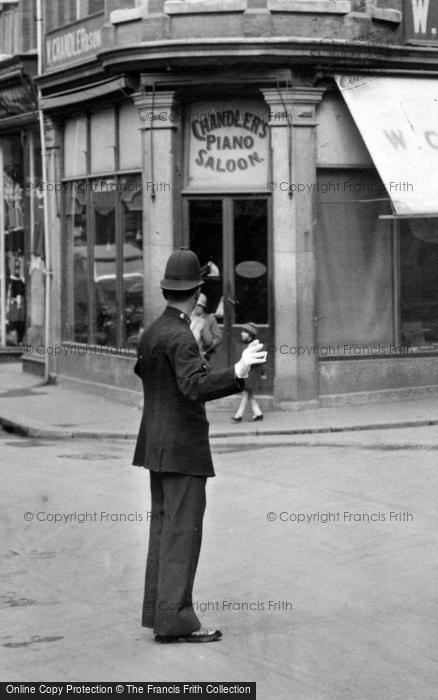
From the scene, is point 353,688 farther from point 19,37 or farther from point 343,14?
point 19,37

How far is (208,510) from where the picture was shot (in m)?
10.9

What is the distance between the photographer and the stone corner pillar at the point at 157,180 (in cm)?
1817

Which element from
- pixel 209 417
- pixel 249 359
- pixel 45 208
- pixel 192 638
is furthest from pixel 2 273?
pixel 249 359

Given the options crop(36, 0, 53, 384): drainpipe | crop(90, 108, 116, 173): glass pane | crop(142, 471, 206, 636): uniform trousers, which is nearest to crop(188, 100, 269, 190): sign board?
crop(90, 108, 116, 173): glass pane

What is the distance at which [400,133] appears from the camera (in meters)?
18.2

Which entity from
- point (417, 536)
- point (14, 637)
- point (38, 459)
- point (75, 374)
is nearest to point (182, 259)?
point (14, 637)

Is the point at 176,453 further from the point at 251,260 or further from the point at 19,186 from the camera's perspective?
the point at 19,186

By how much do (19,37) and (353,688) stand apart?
19102 mm

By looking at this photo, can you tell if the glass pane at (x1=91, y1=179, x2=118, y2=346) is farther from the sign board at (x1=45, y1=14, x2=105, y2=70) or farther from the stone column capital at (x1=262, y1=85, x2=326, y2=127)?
the stone column capital at (x1=262, y1=85, x2=326, y2=127)

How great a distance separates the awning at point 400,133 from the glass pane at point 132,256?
3.38 metres

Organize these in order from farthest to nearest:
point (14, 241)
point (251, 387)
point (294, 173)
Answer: point (14, 241)
point (251, 387)
point (294, 173)

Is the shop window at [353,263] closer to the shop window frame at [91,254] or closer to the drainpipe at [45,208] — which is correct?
the shop window frame at [91,254]

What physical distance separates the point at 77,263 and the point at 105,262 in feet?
4.07

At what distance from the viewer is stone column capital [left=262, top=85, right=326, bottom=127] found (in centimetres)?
1772
